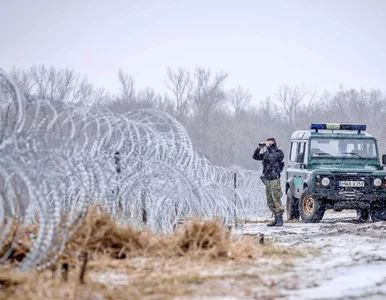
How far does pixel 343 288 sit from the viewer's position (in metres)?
6.46

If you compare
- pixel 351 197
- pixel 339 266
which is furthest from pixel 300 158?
pixel 339 266

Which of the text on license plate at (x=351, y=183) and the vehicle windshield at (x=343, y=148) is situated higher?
the vehicle windshield at (x=343, y=148)

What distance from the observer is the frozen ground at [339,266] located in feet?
20.7

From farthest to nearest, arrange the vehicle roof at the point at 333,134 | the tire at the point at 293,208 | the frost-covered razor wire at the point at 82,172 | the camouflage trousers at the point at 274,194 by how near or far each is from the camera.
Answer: the tire at the point at 293,208, the vehicle roof at the point at 333,134, the camouflage trousers at the point at 274,194, the frost-covered razor wire at the point at 82,172

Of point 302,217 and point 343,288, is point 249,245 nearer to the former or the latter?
point 343,288

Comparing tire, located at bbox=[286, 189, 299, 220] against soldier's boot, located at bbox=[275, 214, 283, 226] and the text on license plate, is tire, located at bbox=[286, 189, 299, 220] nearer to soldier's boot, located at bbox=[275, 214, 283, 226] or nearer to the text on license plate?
the text on license plate

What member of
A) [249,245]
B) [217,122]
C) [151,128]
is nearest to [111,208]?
[151,128]

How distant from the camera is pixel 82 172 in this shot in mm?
7234

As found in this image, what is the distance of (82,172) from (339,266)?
291 cm

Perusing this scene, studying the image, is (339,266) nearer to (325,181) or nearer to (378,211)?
(325,181)

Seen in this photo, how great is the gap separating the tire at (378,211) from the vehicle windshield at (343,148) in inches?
48.9

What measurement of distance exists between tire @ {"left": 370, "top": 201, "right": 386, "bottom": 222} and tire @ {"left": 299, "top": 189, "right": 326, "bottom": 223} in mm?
1157

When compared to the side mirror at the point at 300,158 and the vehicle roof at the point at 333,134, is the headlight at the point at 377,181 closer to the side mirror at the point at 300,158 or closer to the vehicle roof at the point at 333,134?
the vehicle roof at the point at 333,134

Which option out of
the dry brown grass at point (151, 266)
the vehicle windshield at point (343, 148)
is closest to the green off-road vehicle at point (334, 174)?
the vehicle windshield at point (343, 148)
